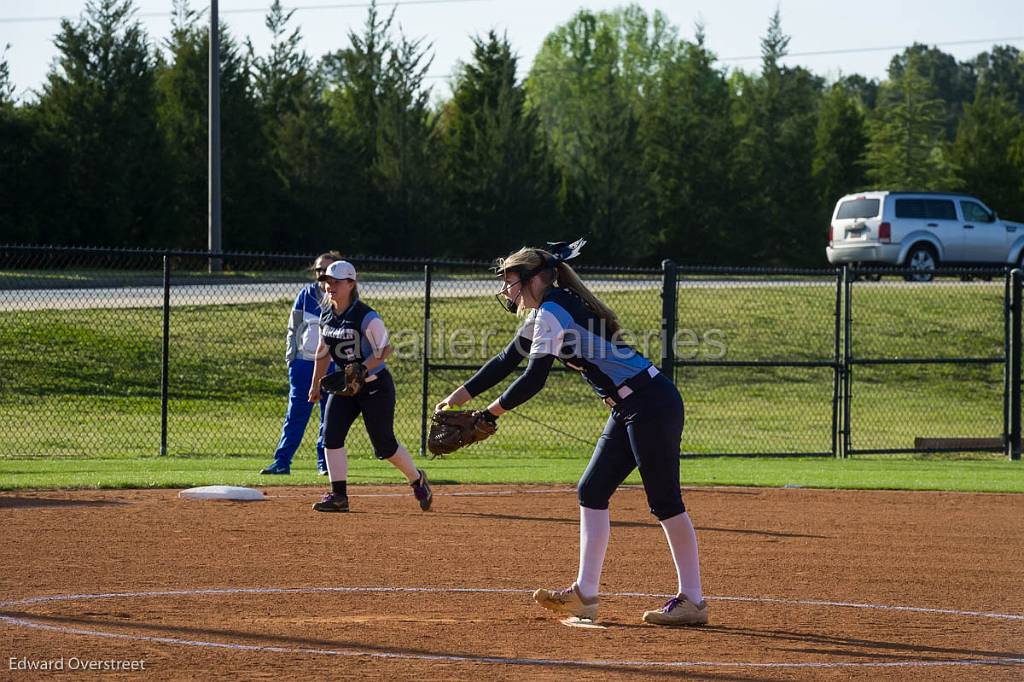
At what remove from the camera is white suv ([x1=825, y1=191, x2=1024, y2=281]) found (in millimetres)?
29609

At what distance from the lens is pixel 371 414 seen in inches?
415

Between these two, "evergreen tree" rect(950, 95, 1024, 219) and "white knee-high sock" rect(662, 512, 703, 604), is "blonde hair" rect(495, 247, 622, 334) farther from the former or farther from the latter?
"evergreen tree" rect(950, 95, 1024, 219)

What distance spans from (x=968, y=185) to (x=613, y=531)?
1776 inches

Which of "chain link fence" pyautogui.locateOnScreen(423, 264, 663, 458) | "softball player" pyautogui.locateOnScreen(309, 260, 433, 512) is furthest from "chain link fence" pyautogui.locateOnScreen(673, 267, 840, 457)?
"softball player" pyautogui.locateOnScreen(309, 260, 433, 512)

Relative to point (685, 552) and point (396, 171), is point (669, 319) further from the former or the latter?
point (396, 171)

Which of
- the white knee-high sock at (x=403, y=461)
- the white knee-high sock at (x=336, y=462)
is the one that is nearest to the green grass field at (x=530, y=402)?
the white knee-high sock at (x=336, y=462)

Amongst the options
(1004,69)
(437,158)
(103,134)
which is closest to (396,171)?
(437,158)

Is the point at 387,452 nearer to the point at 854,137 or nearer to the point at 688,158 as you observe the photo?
the point at 688,158

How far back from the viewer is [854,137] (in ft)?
176

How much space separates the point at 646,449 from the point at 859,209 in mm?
24757

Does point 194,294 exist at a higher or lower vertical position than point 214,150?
lower

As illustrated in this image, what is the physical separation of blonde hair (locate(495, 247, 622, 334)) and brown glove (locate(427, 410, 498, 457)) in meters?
0.70

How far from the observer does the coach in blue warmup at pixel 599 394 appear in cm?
678

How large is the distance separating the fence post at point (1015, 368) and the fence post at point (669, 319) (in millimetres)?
4499
